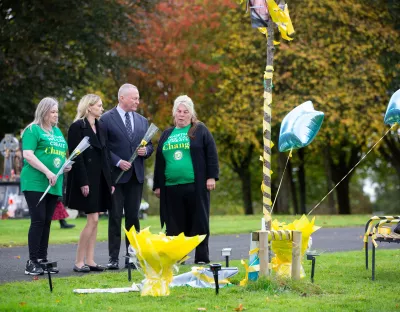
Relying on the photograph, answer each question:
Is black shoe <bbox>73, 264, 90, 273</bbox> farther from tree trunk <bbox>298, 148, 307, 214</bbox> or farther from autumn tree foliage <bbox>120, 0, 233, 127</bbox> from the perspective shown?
tree trunk <bbox>298, 148, 307, 214</bbox>

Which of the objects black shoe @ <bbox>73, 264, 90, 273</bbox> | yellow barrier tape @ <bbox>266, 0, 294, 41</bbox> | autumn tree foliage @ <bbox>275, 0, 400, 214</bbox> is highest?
autumn tree foliage @ <bbox>275, 0, 400, 214</bbox>

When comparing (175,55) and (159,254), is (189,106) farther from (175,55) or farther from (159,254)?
(175,55)

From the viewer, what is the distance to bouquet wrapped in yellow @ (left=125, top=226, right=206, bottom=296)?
7703mm

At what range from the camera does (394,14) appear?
98.4 ft

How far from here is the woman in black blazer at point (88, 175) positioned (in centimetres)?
1034

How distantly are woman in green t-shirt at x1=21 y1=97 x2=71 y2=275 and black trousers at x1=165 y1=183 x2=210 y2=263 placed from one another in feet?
4.97

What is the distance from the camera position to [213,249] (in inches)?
540

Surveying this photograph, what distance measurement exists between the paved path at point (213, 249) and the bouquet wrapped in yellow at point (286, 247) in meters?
2.47

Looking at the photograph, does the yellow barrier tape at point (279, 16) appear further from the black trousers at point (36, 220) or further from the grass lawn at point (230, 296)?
the black trousers at point (36, 220)

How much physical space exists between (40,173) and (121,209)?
118 cm

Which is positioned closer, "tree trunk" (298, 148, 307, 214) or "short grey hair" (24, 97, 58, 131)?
"short grey hair" (24, 97, 58, 131)

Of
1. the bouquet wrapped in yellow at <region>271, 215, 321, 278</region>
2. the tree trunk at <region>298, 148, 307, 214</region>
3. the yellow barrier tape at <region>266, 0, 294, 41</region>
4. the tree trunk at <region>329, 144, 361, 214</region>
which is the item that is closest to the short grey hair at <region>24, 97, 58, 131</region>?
the yellow barrier tape at <region>266, 0, 294, 41</region>

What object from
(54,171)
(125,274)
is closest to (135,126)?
(54,171)

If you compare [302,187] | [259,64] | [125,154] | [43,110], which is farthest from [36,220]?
[302,187]
